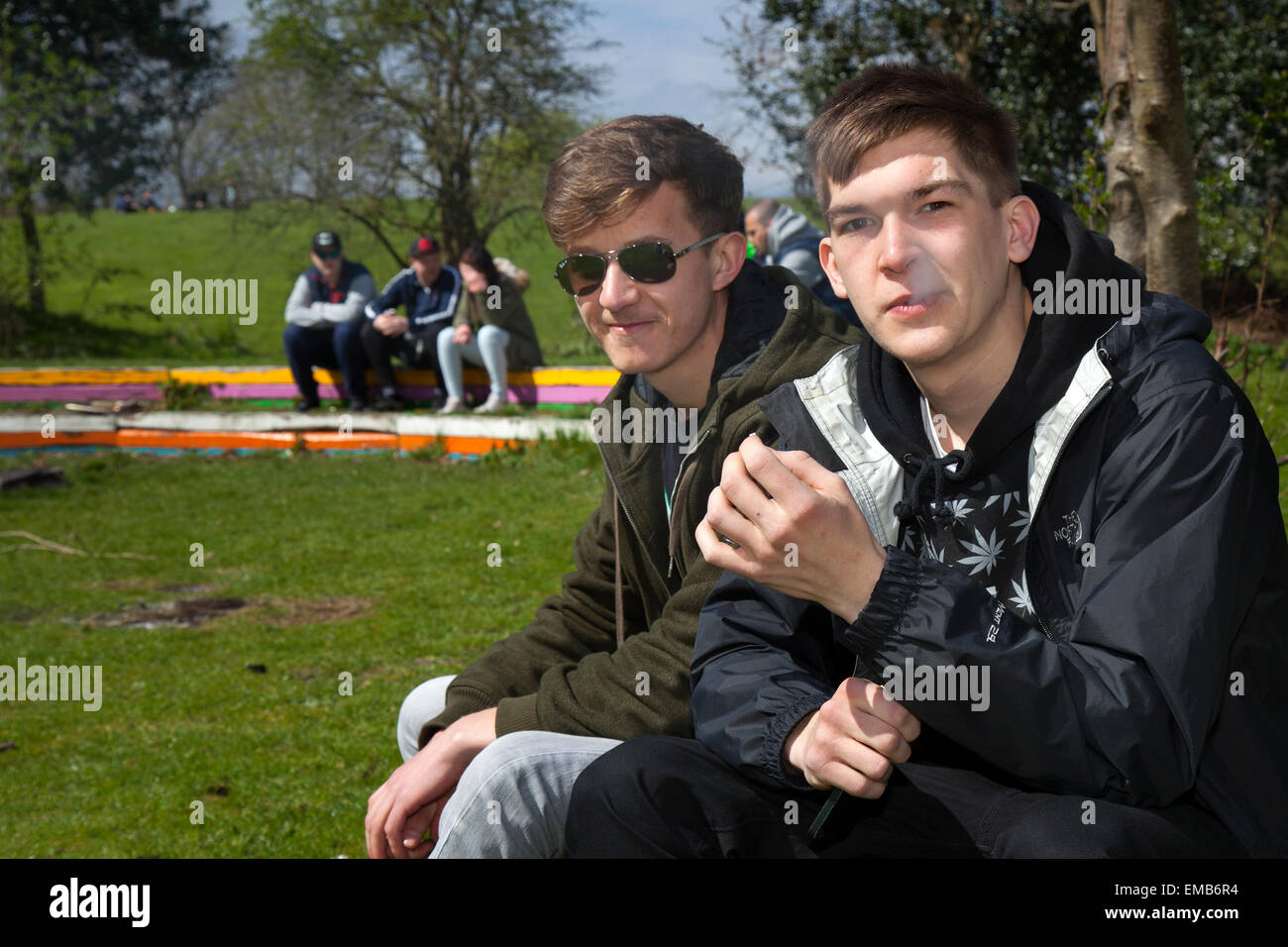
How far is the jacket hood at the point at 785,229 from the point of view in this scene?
31.3ft

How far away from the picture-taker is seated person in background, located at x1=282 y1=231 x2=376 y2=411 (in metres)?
12.7

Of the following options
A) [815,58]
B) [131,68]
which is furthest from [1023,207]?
[131,68]

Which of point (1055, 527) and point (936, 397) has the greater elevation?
point (936, 397)

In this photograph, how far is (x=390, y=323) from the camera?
12.3m

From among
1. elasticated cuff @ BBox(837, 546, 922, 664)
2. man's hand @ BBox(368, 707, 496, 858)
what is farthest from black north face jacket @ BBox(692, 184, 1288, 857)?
man's hand @ BBox(368, 707, 496, 858)

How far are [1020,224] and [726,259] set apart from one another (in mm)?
885

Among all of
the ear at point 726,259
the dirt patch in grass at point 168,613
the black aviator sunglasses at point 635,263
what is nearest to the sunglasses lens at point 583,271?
the black aviator sunglasses at point 635,263

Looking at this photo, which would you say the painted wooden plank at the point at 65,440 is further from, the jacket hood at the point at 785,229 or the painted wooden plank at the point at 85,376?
the jacket hood at the point at 785,229

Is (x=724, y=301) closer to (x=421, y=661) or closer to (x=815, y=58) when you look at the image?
(x=421, y=661)

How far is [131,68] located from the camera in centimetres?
4097

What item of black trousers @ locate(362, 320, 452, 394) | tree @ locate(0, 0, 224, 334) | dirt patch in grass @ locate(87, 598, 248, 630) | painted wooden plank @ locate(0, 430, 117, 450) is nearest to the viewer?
dirt patch in grass @ locate(87, 598, 248, 630)

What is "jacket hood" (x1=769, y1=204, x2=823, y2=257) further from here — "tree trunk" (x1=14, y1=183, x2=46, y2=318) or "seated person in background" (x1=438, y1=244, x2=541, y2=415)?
"tree trunk" (x1=14, y1=183, x2=46, y2=318)

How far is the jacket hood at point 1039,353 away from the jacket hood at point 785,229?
729 centimetres
